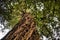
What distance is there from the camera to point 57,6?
3.61 meters

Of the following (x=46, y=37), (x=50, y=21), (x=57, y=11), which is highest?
(x=57, y=11)

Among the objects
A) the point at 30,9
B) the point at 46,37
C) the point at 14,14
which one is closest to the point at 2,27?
the point at 14,14

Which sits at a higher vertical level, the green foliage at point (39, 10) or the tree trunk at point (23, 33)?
the tree trunk at point (23, 33)

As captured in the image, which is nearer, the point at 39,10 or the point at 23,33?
the point at 23,33

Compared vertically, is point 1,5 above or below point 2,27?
above

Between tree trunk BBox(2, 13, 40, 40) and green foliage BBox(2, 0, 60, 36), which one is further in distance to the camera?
green foliage BBox(2, 0, 60, 36)

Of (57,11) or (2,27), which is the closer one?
(57,11)

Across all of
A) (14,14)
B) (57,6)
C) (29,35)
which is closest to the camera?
(29,35)

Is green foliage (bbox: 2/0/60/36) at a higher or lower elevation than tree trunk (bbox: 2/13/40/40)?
lower

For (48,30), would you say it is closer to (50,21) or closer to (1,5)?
(50,21)

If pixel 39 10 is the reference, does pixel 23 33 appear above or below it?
above

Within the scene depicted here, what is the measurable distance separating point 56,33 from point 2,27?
4.20 feet

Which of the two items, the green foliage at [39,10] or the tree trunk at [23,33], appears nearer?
the tree trunk at [23,33]

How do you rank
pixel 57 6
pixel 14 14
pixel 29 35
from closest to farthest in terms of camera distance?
pixel 29 35 < pixel 57 6 < pixel 14 14
